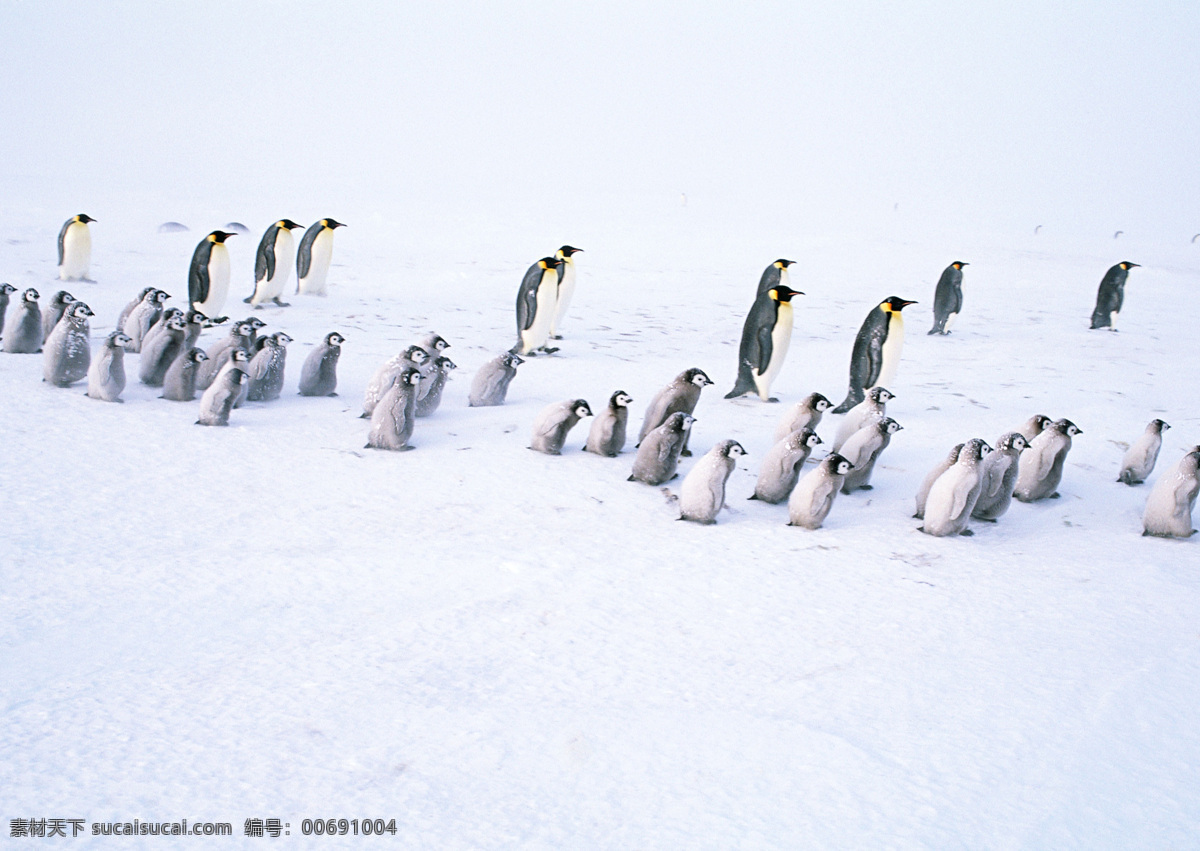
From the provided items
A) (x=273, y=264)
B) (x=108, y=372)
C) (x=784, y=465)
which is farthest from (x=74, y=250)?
(x=784, y=465)

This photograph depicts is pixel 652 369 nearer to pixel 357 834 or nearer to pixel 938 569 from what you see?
pixel 938 569

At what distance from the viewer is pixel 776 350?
19.9 ft

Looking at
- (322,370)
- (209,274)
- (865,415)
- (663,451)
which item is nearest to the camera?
(663,451)

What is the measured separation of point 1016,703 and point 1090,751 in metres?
0.23

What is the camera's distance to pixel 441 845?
180 cm

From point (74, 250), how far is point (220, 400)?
539cm

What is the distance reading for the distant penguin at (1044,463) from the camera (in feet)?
13.8

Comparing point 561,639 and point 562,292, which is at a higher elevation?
point 562,292

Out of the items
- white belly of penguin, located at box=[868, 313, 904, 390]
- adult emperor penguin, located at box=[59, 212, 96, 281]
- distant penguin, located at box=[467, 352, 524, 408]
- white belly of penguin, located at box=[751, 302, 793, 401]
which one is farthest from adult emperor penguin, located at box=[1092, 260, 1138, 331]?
adult emperor penguin, located at box=[59, 212, 96, 281]

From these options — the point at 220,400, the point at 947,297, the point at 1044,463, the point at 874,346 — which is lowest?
the point at 220,400

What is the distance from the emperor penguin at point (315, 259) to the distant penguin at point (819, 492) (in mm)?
6803

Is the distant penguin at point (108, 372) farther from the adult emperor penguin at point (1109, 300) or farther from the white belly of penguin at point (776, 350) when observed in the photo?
the adult emperor penguin at point (1109, 300)

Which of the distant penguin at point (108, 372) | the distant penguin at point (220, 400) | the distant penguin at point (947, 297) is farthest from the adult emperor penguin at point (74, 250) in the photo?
the distant penguin at point (947, 297)

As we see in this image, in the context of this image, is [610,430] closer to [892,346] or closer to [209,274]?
[892,346]
